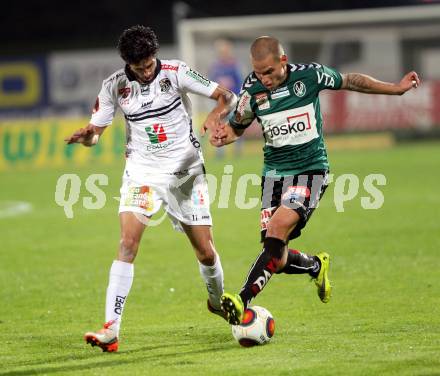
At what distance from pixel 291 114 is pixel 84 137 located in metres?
1.52

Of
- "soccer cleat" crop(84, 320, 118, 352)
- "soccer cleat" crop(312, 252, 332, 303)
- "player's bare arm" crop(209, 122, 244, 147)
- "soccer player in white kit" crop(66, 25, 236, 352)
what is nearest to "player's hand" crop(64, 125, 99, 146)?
"soccer player in white kit" crop(66, 25, 236, 352)

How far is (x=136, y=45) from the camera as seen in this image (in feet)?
24.5

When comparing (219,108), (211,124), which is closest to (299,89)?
(219,108)

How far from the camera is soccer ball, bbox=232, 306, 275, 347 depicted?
7152mm

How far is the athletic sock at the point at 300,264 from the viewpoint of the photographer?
8.27 meters

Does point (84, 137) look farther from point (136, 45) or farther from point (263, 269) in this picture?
point (263, 269)

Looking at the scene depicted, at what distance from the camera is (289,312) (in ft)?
28.8

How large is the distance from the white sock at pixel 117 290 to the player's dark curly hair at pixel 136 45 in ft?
4.77

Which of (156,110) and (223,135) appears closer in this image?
(223,135)

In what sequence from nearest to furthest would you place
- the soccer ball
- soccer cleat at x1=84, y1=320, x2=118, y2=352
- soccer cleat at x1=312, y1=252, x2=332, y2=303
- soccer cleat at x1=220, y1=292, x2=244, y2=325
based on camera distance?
soccer cleat at x1=220, y1=292, x2=244, y2=325
soccer cleat at x1=84, y1=320, x2=118, y2=352
the soccer ball
soccer cleat at x1=312, y1=252, x2=332, y2=303

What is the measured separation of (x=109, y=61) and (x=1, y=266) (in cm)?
2176

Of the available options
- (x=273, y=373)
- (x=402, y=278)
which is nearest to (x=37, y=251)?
(x=402, y=278)

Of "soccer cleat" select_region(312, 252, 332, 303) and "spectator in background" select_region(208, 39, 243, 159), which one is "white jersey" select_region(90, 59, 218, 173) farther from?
"spectator in background" select_region(208, 39, 243, 159)

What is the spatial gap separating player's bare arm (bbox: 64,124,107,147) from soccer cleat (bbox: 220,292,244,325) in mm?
1667
